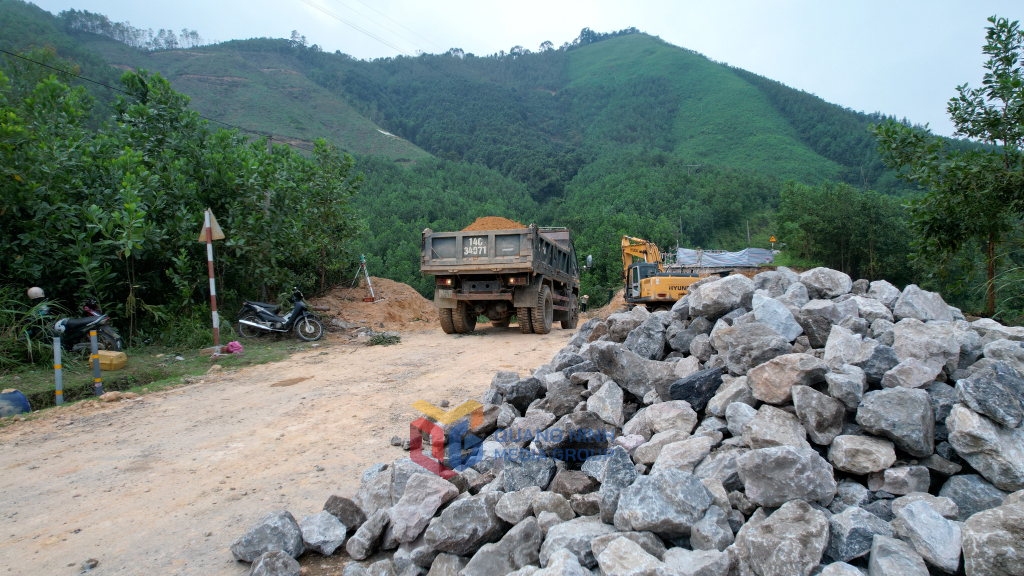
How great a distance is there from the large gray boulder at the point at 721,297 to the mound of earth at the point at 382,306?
965 centimetres

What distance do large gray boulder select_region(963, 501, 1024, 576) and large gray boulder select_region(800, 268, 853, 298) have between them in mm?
2802

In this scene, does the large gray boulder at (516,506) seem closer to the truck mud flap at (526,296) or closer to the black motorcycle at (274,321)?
the truck mud flap at (526,296)

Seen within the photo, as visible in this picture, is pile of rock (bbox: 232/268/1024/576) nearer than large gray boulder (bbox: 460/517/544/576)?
Yes

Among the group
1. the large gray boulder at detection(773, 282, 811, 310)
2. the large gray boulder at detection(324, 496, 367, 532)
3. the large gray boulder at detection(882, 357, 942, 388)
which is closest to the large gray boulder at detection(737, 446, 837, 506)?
the large gray boulder at detection(882, 357, 942, 388)

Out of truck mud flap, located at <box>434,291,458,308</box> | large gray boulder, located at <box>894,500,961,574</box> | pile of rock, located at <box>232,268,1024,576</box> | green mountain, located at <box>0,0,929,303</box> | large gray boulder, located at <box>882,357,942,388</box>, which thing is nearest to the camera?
large gray boulder, located at <box>894,500,961,574</box>

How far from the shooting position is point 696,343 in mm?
3865

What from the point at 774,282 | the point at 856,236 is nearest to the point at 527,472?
the point at 774,282

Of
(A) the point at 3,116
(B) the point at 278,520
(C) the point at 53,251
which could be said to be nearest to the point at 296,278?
(C) the point at 53,251

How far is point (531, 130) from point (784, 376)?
87.1 metres

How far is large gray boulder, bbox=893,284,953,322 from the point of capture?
378cm

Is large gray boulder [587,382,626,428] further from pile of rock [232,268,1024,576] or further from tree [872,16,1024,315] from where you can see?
tree [872,16,1024,315]

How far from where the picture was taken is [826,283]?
445 cm

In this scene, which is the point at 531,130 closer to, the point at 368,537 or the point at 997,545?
the point at 368,537

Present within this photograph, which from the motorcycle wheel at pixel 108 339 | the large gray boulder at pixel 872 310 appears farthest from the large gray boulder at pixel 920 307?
the motorcycle wheel at pixel 108 339
